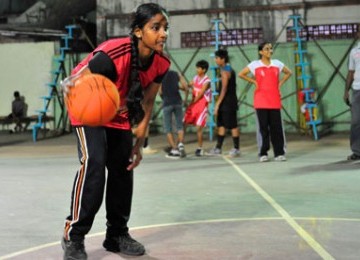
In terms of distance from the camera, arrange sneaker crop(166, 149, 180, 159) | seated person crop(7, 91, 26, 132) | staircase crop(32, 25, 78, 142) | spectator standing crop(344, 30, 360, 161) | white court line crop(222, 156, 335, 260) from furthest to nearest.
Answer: seated person crop(7, 91, 26, 132), staircase crop(32, 25, 78, 142), sneaker crop(166, 149, 180, 159), spectator standing crop(344, 30, 360, 161), white court line crop(222, 156, 335, 260)

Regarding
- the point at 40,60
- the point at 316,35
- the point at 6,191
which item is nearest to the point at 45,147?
the point at 40,60

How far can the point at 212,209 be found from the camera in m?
6.38

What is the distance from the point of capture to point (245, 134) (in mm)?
17344

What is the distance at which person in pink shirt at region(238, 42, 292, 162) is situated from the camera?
10.4 meters

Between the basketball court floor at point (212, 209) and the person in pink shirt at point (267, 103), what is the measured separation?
1.45 feet

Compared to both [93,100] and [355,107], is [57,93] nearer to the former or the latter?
[355,107]

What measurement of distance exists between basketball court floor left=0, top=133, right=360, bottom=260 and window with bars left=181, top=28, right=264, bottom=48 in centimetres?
937

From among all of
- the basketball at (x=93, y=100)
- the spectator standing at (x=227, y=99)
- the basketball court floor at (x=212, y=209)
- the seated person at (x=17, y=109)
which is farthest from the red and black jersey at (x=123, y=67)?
the seated person at (x=17, y=109)

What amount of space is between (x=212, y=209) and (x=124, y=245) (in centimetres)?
190

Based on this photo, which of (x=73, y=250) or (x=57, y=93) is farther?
(x=57, y=93)

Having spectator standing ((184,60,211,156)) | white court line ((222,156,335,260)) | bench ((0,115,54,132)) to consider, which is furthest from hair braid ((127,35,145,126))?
bench ((0,115,54,132))

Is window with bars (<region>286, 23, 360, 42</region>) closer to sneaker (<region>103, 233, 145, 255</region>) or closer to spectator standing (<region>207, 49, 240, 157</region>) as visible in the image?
spectator standing (<region>207, 49, 240, 157</region>)

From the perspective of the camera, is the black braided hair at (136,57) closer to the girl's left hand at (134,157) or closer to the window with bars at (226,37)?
the girl's left hand at (134,157)

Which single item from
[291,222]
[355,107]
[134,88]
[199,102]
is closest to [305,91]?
[199,102]
